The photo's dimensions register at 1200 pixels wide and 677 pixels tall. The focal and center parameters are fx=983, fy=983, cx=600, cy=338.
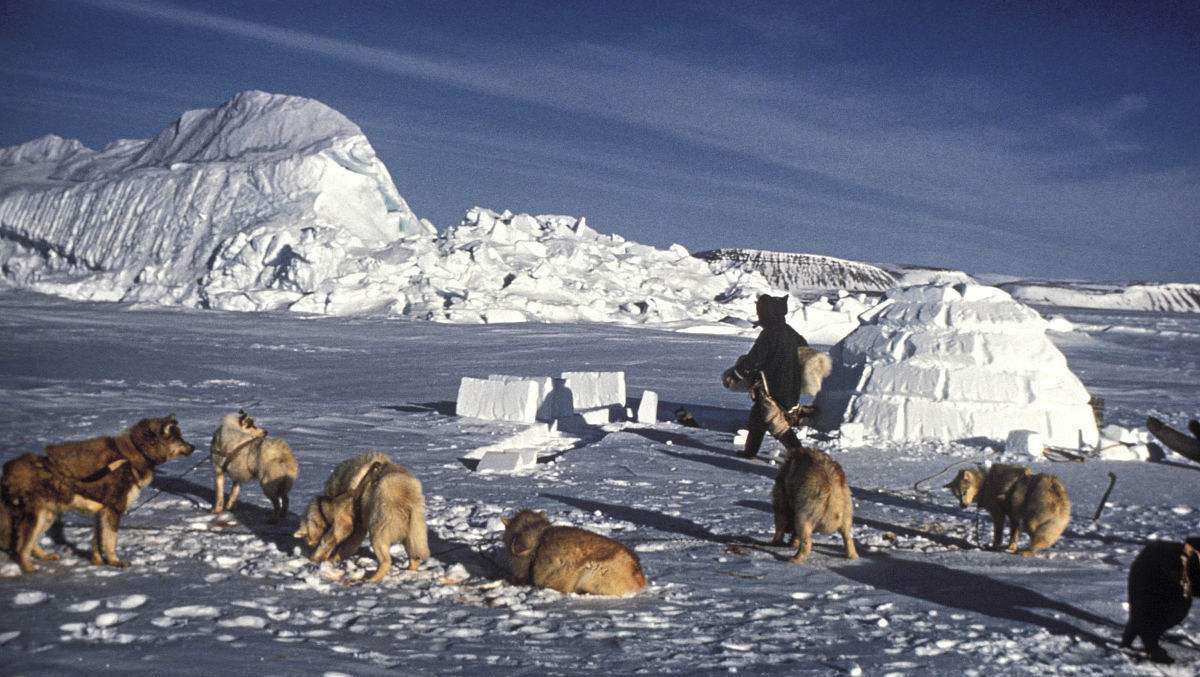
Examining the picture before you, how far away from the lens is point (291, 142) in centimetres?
5156

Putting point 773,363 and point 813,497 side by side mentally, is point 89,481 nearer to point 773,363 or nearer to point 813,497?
point 813,497

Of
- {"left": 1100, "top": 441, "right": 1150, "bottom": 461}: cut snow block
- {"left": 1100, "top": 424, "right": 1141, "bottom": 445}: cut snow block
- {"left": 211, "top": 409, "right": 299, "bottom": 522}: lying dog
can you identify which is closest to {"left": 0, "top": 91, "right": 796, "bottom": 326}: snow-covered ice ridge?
{"left": 1100, "top": 424, "right": 1141, "bottom": 445}: cut snow block

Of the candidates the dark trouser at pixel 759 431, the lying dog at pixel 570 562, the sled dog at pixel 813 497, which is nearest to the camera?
the lying dog at pixel 570 562

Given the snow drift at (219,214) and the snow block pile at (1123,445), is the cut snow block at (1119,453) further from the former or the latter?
the snow drift at (219,214)

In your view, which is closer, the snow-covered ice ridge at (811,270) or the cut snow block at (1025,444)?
the cut snow block at (1025,444)

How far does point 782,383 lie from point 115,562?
7103 millimetres

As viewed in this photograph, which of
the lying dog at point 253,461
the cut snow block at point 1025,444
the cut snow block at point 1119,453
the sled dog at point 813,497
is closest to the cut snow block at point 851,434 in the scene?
the cut snow block at point 1025,444

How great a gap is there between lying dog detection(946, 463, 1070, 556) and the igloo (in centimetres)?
532

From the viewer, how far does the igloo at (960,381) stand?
11938mm

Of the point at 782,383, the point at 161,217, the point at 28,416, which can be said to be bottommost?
the point at 28,416

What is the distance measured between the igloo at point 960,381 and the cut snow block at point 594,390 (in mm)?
2808

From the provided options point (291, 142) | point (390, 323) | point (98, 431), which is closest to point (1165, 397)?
point (98, 431)

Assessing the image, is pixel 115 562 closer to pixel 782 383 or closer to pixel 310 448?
pixel 310 448

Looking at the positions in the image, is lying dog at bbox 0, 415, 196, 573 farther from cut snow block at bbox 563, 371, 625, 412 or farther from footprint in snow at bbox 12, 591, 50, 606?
cut snow block at bbox 563, 371, 625, 412
